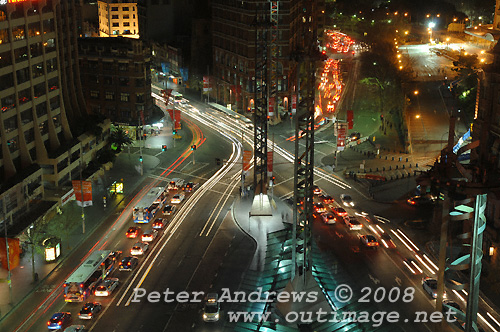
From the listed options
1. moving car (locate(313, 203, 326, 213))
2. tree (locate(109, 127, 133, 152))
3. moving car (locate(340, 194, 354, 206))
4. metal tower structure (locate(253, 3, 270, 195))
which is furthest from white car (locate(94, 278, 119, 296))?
tree (locate(109, 127, 133, 152))

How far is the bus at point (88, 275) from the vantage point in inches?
2751

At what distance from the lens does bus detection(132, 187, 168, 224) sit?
91.1 meters

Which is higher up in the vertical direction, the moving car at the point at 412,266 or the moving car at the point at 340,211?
the moving car at the point at 340,211

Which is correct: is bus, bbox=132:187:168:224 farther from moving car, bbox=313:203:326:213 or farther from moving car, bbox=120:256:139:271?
moving car, bbox=313:203:326:213

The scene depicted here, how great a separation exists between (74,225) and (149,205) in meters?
11.6

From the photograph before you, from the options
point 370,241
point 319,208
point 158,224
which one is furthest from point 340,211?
point 158,224

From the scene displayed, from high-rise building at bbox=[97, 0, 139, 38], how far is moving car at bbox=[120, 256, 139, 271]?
124 m

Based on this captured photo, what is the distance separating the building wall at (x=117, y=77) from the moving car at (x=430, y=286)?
235 feet

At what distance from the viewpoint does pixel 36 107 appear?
9631cm

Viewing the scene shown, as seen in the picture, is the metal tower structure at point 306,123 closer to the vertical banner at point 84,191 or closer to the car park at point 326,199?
the car park at point 326,199

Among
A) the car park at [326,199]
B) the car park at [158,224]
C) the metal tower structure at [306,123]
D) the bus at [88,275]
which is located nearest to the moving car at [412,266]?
the metal tower structure at [306,123]

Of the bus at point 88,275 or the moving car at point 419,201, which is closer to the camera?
the bus at point 88,275

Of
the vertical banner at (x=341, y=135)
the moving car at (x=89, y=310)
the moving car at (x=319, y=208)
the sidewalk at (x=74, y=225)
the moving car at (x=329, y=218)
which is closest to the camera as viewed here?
the moving car at (x=89, y=310)

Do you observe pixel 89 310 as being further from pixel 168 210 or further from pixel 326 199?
pixel 326 199
